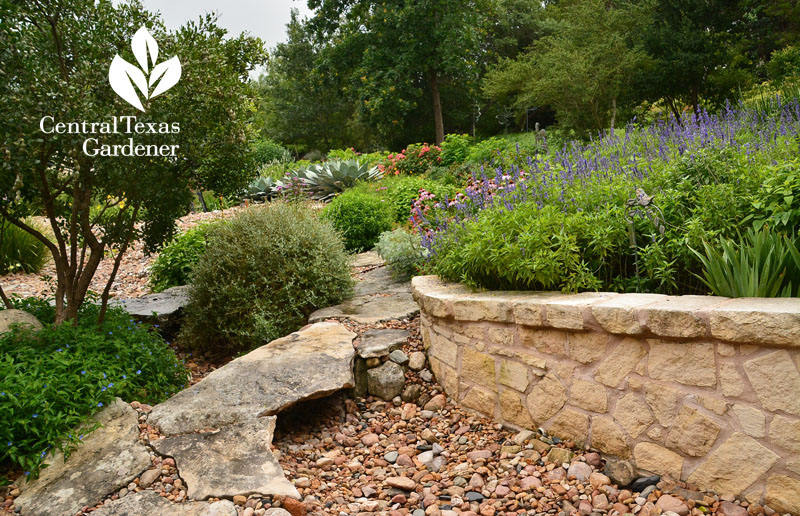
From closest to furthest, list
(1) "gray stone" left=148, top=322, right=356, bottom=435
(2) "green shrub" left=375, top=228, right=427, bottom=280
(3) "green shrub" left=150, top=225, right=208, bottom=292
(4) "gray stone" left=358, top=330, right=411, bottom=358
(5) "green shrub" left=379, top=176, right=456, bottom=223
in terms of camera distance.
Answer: (1) "gray stone" left=148, top=322, right=356, bottom=435, (4) "gray stone" left=358, top=330, right=411, bottom=358, (2) "green shrub" left=375, top=228, right=427, bottom=280, (3) "green shrub" left=150, top=225, right=208, bottom=292, (5) "green shrub" left=379, top=176, right=456, bottom=223

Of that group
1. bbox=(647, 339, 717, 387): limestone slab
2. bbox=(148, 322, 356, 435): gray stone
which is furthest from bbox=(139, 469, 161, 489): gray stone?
bbox=(647, 339, 717, 387): limestone slab

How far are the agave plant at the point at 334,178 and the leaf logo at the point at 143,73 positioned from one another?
669cm

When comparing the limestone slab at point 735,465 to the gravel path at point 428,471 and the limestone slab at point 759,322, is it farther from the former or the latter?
the limestone slab at point 759,322

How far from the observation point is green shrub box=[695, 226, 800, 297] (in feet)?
8.20

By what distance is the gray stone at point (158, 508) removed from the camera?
2451 mm

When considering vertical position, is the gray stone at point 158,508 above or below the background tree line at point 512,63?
below

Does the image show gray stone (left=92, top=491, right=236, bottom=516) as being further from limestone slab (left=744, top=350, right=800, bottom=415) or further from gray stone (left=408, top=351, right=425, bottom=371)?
limestone slab (left=744, top=350, right=800, bottom=415)

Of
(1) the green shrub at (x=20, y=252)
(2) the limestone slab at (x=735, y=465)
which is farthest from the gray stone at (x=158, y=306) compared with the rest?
(2) the limestone slab at (x=735, y=465)

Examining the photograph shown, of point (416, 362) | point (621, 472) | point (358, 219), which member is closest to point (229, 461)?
point (416, 362)

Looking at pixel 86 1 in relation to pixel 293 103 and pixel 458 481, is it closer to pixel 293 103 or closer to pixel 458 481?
pixel 458 481

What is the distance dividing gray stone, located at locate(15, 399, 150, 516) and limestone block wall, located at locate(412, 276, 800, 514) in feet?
6.33

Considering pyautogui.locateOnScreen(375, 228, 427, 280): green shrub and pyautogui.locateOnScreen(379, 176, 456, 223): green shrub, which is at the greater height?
pyautogui.locateOnScreen(379, 176, 456, 223): green shrub

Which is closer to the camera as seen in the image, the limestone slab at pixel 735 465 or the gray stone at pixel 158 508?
the limestone slab at pixel 735 465

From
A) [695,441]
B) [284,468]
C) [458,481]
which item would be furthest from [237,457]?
[695,441]
